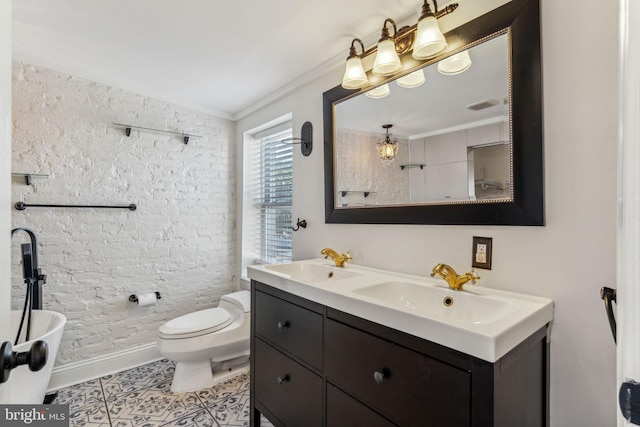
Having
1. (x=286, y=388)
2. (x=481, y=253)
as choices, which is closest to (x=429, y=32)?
(x=481, y=253)

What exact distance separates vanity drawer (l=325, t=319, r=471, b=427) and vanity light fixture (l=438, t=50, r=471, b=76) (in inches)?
47.4

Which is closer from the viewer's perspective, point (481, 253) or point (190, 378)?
point (481, 253)

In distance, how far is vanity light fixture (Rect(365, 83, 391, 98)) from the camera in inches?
65.9

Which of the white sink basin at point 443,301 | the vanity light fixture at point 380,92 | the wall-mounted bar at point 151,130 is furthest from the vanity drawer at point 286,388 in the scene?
the wall-mounted bar at point 151,130

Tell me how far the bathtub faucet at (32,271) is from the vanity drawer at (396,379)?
1810 millimetres

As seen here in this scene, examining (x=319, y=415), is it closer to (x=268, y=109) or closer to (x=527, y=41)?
(x=527, y=41)

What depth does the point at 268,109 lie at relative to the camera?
2676 mm

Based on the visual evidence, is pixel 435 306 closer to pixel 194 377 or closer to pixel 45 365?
pixel 45 365

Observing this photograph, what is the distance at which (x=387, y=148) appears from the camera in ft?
5.56

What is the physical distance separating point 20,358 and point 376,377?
3.00 feet

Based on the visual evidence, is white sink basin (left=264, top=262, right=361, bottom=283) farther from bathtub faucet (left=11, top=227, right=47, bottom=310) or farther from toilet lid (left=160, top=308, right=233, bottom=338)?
bathtub faucet (left=11, top=227, right=47, bottom=310)

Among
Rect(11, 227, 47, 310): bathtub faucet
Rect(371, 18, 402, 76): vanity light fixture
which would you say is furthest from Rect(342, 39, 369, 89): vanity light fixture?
Rect(11, 227, 47, 310): bathtub faucet

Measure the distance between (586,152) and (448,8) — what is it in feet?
2.66

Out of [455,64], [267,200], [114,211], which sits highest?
[455,64]
